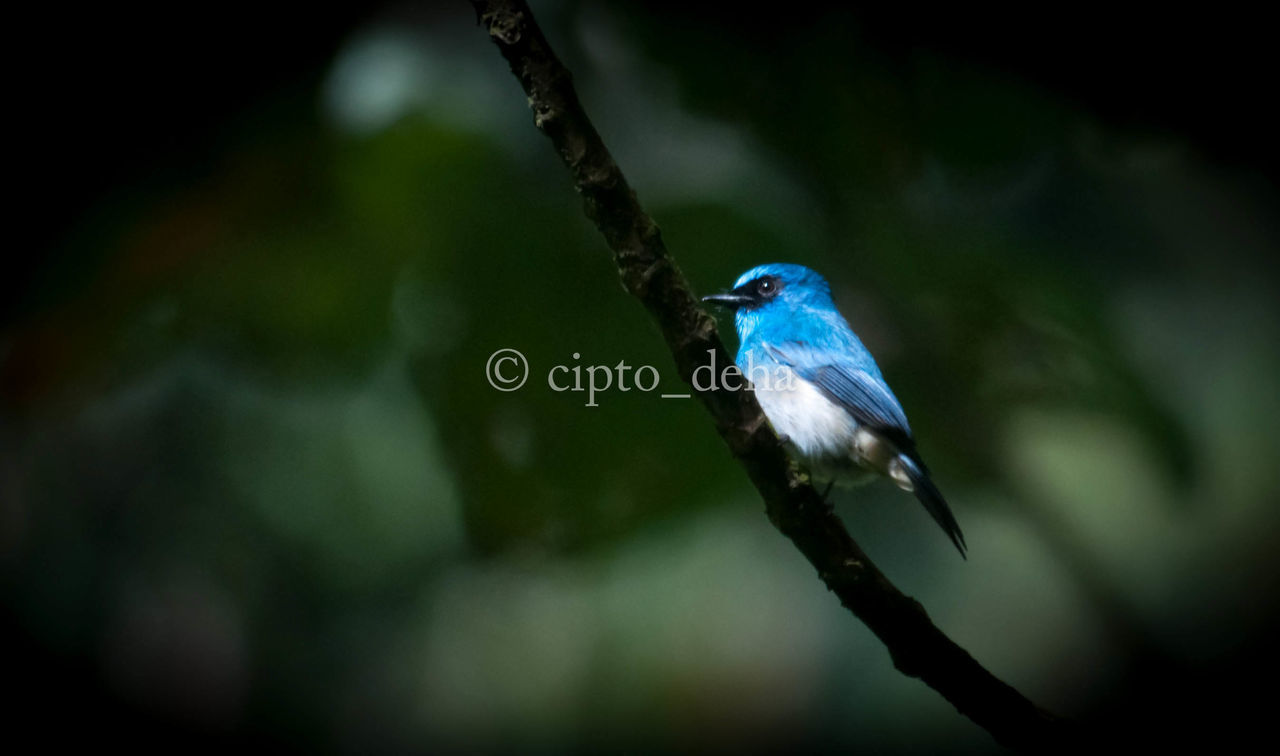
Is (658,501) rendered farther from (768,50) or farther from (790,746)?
(768,50)

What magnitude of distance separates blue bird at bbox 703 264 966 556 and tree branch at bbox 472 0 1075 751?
708 mm

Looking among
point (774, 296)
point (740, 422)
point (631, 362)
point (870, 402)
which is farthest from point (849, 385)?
point (740, 422)

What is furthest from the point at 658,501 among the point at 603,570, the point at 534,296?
the point at 534,296

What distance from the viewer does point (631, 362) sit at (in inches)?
142

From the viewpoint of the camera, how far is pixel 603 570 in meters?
3.70

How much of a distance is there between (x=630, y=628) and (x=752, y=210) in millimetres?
1752

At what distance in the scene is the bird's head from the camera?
3279 mm

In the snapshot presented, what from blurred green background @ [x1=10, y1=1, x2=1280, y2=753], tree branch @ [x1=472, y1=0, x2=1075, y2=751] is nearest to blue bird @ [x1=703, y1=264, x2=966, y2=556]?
blurred green background @ [x1=10, y1=1, x2=1280, y2=753]

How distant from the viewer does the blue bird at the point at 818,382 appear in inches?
118

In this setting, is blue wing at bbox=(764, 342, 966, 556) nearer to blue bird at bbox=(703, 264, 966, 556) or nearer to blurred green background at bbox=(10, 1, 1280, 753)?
blue bird at bbox=(703, 264, 966, 556)

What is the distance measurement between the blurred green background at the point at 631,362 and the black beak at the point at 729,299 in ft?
0.59

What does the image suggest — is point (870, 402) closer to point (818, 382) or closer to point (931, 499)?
point (818, 382)

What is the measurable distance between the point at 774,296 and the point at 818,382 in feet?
1.26

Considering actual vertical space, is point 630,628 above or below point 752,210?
below
